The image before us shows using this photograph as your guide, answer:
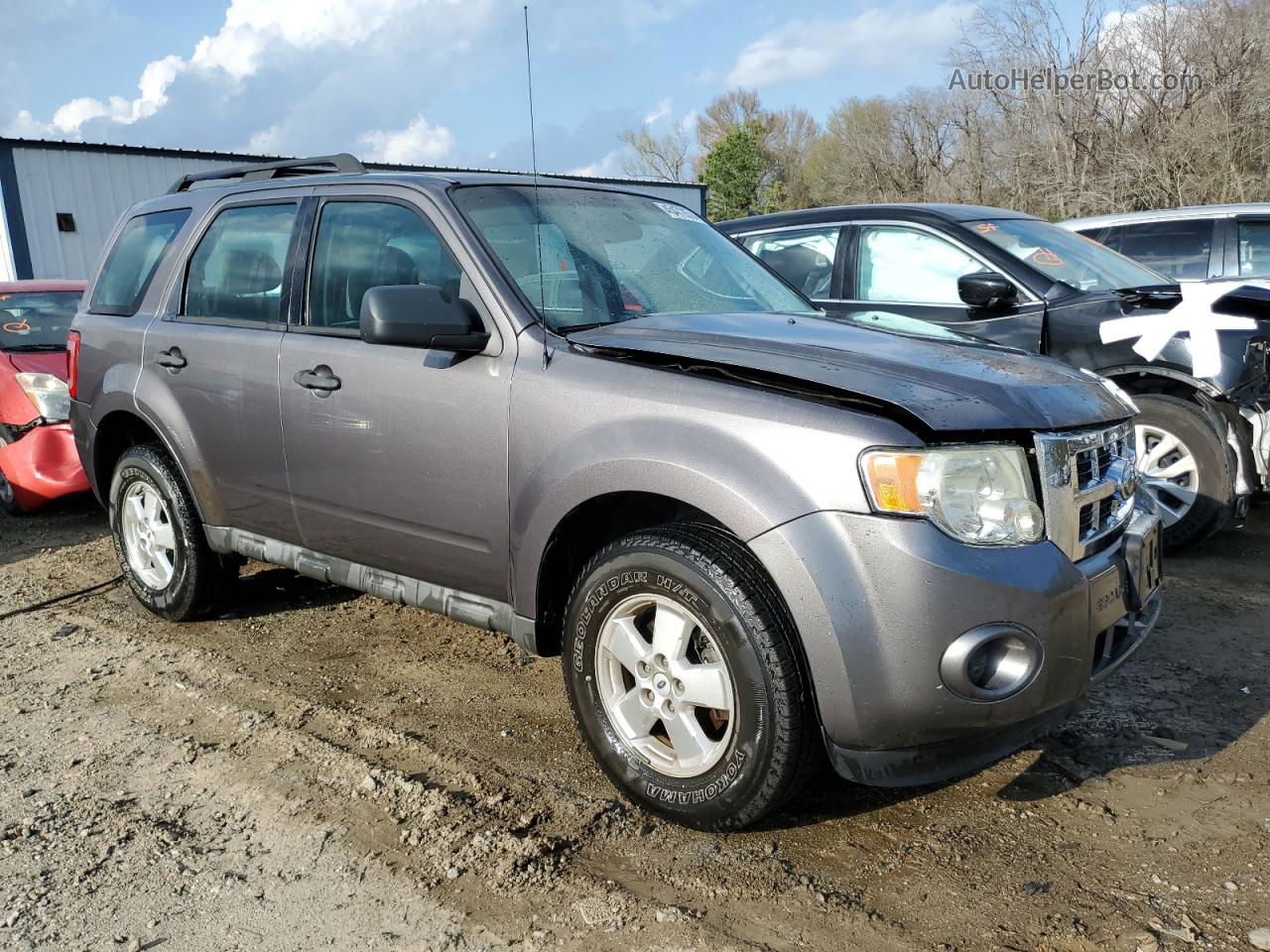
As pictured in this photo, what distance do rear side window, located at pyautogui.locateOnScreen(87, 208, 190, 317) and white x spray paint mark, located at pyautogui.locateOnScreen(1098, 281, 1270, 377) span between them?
457cm

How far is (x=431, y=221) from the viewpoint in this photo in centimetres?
349

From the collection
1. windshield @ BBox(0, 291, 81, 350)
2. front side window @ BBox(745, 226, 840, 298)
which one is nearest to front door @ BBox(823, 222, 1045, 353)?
front side window @ BBox(745, 226, 840, 298)

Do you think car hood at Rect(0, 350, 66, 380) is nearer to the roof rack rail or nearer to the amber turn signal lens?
the roof rack rail

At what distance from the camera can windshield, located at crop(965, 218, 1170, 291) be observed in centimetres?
566

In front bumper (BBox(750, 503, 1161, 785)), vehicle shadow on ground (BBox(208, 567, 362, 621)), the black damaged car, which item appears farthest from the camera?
the black damaged car

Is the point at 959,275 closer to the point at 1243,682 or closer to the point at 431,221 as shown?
the point at 1243,682

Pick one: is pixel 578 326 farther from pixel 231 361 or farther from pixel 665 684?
pixel 231 361

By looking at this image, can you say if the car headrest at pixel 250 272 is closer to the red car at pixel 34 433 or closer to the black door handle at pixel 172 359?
the black door handle at pixel 172 359

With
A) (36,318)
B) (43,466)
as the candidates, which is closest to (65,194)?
(36,318)

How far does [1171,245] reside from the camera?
277 inches

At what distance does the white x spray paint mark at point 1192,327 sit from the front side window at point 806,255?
159 cm

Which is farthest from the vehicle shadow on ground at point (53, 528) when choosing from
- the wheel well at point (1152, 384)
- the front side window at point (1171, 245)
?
the front side window at point (1171, 245)

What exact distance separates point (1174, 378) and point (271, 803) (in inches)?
185

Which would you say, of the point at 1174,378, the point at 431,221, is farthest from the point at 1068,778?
the point at 1174,378
